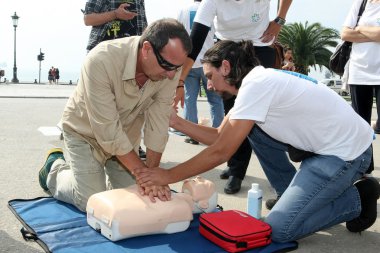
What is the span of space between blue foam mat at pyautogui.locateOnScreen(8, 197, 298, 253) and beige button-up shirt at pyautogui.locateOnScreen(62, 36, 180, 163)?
1.72 ft

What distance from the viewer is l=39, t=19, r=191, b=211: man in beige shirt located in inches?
112

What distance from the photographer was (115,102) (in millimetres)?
3102

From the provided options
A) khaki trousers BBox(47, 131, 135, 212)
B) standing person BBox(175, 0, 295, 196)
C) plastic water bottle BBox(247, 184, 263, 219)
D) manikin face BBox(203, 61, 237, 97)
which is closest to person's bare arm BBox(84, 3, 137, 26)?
standing person BBox(175, 0, 295, 196)

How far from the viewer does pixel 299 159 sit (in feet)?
10.1

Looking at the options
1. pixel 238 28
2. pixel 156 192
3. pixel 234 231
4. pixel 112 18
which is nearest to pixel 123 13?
pixel 112 18

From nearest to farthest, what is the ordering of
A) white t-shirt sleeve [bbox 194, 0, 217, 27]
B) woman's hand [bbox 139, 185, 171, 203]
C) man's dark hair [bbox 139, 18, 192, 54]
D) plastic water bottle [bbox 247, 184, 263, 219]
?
man's dark hair [bbox 139, 18, 192, 54] → woman's hand [bbox 139, 185, 171, 203] → plastic water bottle [bbox 247, 184, 263, 219] → white t-shirt sleeve [bbox 194, 0, 217, 27]

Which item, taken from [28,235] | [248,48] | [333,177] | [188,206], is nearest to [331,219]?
[333,177]

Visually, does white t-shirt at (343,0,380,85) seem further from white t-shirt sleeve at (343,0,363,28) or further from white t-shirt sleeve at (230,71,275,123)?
white t-shirt sleeve at (230,71,275,123)

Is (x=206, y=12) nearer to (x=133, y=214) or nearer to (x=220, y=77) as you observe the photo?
(x=220, y=77)

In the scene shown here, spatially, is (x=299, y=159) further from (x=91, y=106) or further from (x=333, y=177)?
(x=91, y=106)

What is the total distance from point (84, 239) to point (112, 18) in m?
2.31

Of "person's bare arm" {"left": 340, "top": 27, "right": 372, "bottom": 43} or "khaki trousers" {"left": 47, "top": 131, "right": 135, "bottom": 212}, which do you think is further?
"person's bare arm" {"left": 340, "top": 27, "right": 372, "bottom": 43}

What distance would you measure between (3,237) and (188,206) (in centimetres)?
113

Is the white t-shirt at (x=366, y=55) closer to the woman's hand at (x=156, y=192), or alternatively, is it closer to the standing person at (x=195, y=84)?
the standing person at (x=195, y=84)
